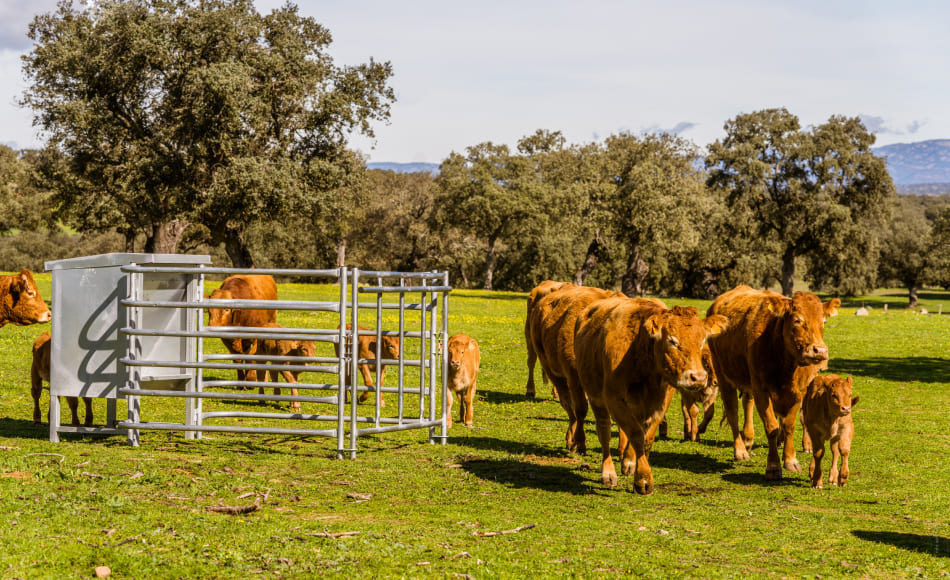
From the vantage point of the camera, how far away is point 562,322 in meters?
12.1

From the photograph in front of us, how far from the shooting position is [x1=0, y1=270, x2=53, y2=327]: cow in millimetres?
13164

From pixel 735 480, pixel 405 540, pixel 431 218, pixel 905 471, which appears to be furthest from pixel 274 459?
pixel 431 218

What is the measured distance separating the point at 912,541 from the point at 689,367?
8.13 feet

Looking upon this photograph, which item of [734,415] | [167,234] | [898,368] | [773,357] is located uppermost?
[167,234]

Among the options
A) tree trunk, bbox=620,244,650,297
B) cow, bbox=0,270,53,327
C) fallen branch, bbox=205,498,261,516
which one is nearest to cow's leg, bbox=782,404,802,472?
fallen branch, bbox=205,498,261,516

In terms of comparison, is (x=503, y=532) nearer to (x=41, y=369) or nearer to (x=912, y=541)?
(x=912, y=541)

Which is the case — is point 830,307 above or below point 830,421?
above

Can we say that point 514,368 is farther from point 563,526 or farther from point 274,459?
point 563,526

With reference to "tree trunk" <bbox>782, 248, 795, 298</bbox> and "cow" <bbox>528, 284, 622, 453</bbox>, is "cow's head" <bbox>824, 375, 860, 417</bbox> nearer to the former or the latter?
"cow" <bbox>528, 284, 622, 453</bbox>

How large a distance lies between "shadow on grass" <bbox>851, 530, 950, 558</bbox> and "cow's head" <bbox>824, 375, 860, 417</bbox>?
85.2 inches

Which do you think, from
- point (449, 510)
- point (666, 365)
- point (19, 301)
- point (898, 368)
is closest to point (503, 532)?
point (449, 510)

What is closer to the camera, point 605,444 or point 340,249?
point 605,444

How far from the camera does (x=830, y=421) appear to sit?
1028cm

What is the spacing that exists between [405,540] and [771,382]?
6.12 meters
